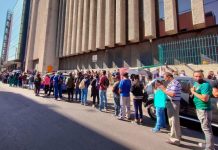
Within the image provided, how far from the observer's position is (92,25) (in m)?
25.5

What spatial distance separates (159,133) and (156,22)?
14.2 meters

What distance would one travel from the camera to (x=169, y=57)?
1597 centimetres

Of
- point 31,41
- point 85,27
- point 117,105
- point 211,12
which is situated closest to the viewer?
point 117,105

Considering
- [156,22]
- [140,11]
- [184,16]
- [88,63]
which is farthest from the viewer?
[88,63]

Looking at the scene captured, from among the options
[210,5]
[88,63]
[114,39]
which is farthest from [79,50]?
[210,5]

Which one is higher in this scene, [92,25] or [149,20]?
[92,25]

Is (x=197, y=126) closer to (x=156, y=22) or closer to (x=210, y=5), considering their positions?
(x=210, y=5)

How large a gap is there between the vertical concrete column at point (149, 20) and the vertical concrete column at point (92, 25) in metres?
9.18

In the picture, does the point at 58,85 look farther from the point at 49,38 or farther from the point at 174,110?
the point at 49,38

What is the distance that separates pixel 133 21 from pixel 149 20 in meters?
2.04

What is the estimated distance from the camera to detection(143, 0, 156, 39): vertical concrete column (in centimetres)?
1736

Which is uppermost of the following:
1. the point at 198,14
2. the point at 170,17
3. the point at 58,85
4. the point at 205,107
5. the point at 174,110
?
the point at 170,17

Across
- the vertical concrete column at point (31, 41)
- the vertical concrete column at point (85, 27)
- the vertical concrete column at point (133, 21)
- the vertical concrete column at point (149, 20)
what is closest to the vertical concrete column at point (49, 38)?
the vertical concrete column at point (31, 41)

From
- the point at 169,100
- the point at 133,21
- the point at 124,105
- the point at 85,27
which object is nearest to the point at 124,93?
the point at 124,105
